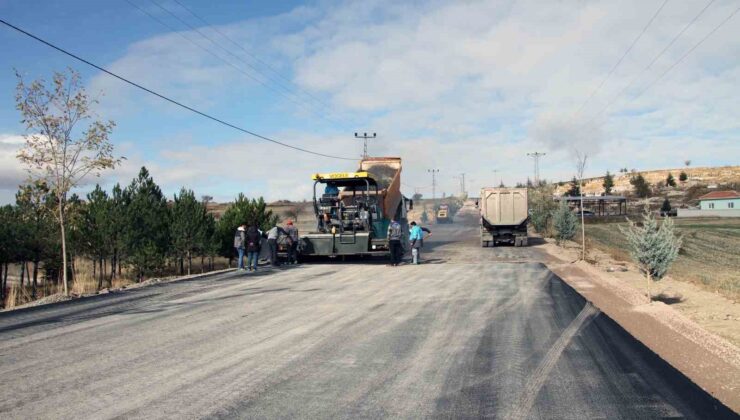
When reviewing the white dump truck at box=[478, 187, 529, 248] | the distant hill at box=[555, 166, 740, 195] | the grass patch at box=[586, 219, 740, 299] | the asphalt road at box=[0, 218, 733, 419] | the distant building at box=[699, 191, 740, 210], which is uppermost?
the distant hill at box=[555, 166, 740, 195]

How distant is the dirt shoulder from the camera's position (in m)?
6.31

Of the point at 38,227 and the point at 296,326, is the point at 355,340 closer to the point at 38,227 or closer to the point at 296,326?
the point at 296,326

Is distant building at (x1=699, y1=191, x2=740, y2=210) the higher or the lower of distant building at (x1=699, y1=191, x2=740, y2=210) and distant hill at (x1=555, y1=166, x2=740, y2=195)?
the lower

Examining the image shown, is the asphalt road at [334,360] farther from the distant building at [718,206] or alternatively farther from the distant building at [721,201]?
the distant building at [721,201]

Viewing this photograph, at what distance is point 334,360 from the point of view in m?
6.70

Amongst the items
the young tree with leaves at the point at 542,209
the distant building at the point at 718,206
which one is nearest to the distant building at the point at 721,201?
the distant building at the point at 718,206

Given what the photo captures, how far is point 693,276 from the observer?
19891mm

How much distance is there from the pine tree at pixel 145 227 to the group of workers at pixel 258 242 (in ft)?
10.6

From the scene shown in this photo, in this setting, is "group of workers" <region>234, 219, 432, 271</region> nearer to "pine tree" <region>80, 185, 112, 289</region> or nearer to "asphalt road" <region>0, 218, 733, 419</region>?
"pine tree" <region>80, 185, 112, 289</region>

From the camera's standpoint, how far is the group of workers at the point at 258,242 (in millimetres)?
18656

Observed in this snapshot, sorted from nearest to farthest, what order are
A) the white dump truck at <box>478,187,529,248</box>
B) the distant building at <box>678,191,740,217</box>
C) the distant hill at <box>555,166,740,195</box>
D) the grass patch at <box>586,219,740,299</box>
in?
the grass patch at <box>586,219,740,299</box>
the white dump truck at <box>478,187,529,248</box>
the distant building at <box>678,191,740,217</box>
the distant hill at <box>555,166,740,195</box>

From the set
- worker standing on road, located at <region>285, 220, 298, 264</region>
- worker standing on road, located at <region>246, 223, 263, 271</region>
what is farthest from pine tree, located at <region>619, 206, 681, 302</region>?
worker standing on road, located at <region>246, 223, 263, 271</region>

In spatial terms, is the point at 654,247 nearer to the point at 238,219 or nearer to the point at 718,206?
the point at 238,219

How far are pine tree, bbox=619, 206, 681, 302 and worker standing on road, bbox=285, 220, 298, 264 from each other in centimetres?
1153
